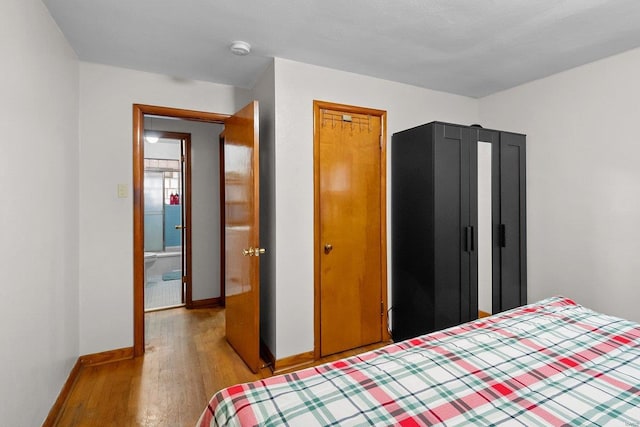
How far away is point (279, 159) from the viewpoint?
2.58 m

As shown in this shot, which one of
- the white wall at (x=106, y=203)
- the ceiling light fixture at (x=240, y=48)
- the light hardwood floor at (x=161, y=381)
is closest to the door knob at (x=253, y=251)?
the light hardwood floor at (x=161, y=381)

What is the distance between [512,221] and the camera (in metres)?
3.13

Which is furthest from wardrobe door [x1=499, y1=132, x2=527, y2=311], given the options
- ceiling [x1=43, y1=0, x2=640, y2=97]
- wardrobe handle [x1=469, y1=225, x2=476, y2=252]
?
ceiling [x1=43, y1=0, x2=640, y2=97]

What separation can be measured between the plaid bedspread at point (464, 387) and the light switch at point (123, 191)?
223 cm

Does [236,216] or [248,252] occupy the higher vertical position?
[236,216]

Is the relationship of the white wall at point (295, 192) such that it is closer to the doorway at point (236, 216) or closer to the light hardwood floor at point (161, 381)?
the doorway at point (236, 216)

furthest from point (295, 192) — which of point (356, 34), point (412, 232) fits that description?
point (356, 34)

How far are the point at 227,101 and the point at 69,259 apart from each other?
6.14 ft

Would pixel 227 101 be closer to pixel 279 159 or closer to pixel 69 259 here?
pixel 279 159

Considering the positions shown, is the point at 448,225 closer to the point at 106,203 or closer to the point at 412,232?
the point at 412,232

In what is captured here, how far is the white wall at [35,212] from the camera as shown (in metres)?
1.42

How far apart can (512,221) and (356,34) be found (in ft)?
7.44

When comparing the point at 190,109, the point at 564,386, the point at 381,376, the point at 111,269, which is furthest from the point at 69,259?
the point at 564,386

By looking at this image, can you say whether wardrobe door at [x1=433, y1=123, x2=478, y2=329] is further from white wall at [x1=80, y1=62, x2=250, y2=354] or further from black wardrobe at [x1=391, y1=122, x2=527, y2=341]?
white wall at [x1=80, y1=62, x2=250, y2=354]
